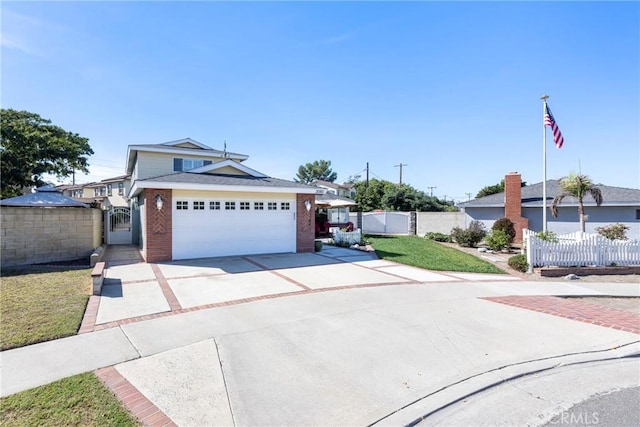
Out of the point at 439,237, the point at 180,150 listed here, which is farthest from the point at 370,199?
the point at 180,150

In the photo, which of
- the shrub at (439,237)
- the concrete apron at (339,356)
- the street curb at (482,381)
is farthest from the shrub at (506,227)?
the street curb at (482,381)

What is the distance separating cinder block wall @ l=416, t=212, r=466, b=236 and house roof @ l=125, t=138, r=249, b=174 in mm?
15090

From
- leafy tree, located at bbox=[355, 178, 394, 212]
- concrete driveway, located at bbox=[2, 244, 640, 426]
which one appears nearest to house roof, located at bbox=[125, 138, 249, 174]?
concrete driveway, located at bbox=[2, 244, 640, 426]

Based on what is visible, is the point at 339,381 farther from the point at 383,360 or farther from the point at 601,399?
the point at 601,399

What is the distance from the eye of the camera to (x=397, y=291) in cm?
807

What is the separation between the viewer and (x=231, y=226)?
13312mm

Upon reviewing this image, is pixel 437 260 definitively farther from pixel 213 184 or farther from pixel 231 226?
pixel 213 184

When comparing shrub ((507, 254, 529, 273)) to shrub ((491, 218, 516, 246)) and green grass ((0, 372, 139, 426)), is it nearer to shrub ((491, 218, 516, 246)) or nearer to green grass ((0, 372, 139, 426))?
shrub ((491, 218, 516, 246))

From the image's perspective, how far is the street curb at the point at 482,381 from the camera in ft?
10.2

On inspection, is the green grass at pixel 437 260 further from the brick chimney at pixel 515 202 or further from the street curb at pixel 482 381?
Result: the street curb at pixel 482 381

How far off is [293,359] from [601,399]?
3718 mm

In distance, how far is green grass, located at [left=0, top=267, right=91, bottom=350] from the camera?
192 inches

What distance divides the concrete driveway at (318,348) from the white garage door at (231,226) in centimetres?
399

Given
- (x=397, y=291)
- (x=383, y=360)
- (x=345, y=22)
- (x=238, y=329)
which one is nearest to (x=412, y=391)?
(x=383, y=360)
